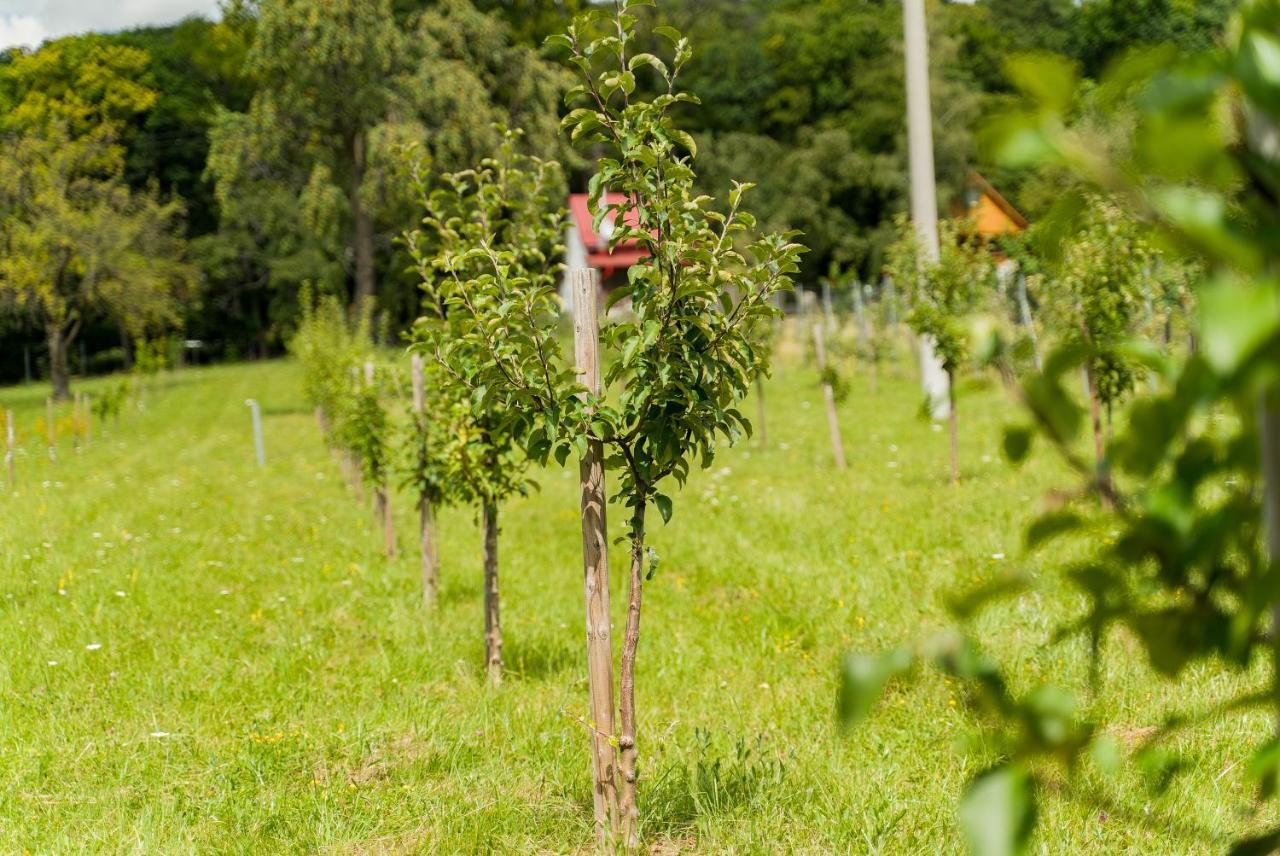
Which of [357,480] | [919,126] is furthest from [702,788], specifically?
[919,126]

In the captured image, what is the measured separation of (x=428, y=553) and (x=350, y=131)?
24051mm

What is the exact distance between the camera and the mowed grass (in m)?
4.15

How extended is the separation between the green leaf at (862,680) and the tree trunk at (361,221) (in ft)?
95.9

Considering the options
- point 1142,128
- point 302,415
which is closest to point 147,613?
point 1142,128

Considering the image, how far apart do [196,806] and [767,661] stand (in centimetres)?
298

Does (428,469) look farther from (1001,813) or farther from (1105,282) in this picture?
(1001,813)

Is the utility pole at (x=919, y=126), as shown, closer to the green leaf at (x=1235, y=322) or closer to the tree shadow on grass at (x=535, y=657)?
the tree shadow on grass at (x=535, y=657)

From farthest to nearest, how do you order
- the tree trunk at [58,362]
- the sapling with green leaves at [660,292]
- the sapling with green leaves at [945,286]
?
1. the tree trunk at [58,362]
2. the sapling with green leaves at [945,286]
3. the sapling with green leaves at [660,292]

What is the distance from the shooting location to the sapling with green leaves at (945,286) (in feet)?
36.7

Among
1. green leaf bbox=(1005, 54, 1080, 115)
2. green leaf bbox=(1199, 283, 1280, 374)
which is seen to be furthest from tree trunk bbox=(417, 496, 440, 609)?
green leaf bbox=(1199, 283, 1280, 374)

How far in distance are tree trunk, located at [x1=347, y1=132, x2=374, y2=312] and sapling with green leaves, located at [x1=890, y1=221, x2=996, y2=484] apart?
19574 mm

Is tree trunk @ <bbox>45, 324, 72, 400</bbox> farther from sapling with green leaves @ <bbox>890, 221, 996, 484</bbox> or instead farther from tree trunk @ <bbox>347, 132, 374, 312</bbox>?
sapling with green leaves @ <bbox>890, 221, 996, 484</bbox>

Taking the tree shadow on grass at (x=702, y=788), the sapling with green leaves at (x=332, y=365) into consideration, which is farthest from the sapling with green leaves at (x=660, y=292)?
the sapling with green leaves at (x=332, y=365)

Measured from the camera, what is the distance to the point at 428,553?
7617 mm
